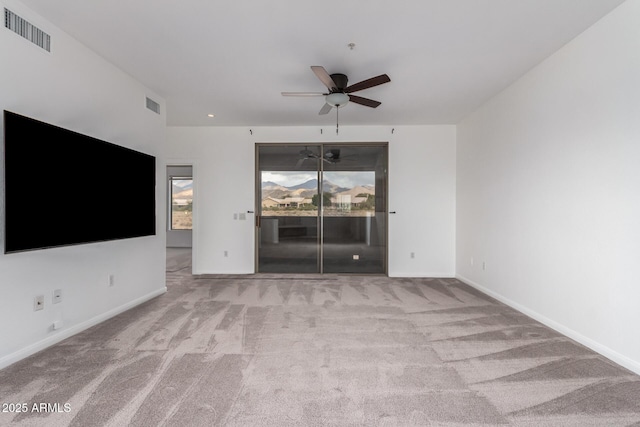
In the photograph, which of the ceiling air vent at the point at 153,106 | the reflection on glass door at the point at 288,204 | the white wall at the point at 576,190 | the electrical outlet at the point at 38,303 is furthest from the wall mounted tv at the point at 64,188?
the white wall at the point at 576,190

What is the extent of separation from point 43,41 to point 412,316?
435 cm

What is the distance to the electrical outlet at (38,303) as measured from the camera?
2.43 meters

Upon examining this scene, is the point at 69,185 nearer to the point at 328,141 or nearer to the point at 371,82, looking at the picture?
the point at 371,82

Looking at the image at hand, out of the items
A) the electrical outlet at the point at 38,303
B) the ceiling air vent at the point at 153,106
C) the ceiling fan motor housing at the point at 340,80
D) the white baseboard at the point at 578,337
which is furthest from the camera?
the ceiling air vent at the point at 153,106

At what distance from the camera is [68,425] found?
1618 mm

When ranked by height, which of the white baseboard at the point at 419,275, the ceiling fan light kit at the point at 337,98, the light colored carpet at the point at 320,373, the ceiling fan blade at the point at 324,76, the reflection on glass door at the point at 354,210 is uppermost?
the ceiling fan blade at the point at 324,76

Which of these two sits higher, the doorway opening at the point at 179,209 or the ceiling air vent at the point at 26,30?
the ceiling air vent at the point at 26,30

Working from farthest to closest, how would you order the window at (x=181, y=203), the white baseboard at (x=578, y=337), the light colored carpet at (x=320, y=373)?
1. the window at (x=181, y=203)
2. the white baseboard at (x=578, y=337)
3. the light colored carpet at (x=320, y=373)

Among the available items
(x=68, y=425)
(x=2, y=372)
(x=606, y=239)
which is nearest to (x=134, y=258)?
(x=2, y=372)

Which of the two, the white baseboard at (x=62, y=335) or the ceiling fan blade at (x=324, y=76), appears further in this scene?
A: the ceiling fan blade at (x=324, y=76)

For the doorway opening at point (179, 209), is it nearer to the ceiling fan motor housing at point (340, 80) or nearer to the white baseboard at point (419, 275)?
the white baseboard at point (419, 275)

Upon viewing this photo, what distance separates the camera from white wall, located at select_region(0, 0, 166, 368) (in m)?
2.26

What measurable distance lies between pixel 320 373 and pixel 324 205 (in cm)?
359

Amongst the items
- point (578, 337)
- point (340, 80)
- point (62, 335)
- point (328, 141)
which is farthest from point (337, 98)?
point (62, 335)
